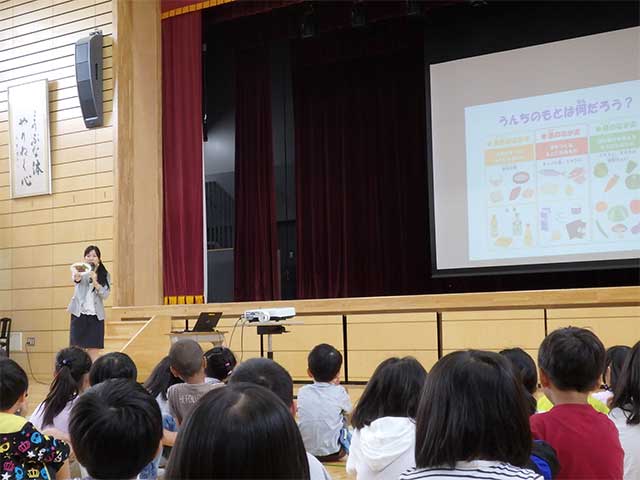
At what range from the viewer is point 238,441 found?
768 mm

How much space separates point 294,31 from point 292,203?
6.79 ft

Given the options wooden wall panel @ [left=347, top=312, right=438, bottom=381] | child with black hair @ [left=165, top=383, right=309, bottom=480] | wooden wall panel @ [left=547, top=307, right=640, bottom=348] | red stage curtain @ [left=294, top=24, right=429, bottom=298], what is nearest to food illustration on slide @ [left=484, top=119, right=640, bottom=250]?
wooden wall panel @ [left=547, top=307, right=640, bottom=348]

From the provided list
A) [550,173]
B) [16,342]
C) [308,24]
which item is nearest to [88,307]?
[16,342]

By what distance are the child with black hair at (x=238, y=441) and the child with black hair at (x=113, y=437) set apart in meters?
0.46

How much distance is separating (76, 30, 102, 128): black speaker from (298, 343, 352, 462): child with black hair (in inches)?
194

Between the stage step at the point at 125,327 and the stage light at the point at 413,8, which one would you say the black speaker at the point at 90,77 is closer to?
the stage step at the point at 125,327

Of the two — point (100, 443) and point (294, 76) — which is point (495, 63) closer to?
point (294, 76)

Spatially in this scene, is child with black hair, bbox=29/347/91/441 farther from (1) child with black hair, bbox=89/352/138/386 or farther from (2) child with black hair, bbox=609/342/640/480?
(2) child with black hair, bbox=609/342/640/480

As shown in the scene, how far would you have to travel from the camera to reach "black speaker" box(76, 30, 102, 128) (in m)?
7.32

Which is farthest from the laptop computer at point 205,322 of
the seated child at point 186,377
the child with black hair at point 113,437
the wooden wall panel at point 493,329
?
the child with black hair at point 113,437

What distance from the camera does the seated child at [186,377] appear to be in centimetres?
283

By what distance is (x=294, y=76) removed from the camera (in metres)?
8.45

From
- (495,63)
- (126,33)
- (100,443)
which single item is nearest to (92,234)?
(126,33)

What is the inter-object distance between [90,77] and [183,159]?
1291 mm
